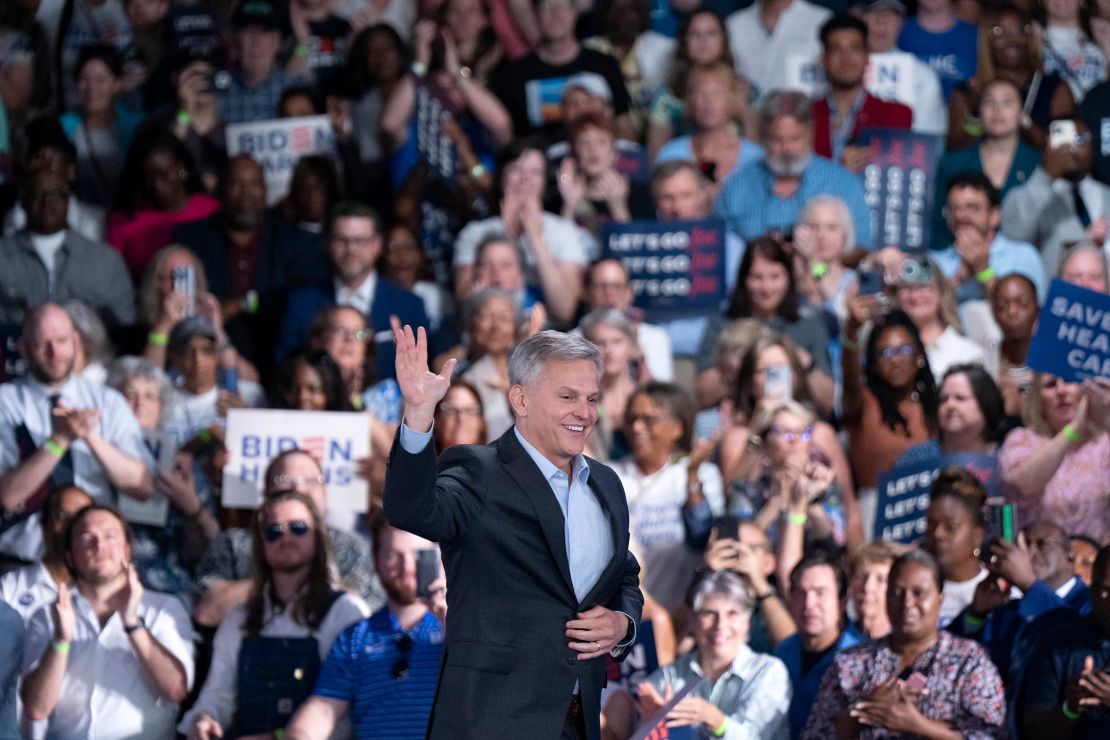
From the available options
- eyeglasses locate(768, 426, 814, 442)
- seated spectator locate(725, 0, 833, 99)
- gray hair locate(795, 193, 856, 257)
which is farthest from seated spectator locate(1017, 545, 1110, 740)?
seated spectator locate(725, 0, 833, 99)

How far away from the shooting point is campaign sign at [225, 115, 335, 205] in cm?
898

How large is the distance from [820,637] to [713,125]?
3.50 m

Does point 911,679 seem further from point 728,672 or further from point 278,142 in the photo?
point 278,142

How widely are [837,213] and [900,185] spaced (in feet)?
1.69

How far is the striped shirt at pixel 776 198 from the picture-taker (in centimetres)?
886

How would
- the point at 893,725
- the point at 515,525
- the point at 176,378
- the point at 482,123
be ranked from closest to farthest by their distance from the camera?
the point at 515,525
the point at 893,725
the point at 176,378
the point at 482,123

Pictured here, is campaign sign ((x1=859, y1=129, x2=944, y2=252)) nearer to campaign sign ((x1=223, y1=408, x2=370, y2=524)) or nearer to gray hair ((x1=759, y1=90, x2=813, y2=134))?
gray hair ((x1=759, y1=90, x2=813, y2=134))

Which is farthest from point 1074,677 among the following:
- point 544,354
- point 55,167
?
point 55,167

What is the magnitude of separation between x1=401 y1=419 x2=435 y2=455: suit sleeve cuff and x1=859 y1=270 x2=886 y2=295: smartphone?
4.91 m

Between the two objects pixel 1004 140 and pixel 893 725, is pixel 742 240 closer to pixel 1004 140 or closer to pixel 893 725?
pixel 1004 140

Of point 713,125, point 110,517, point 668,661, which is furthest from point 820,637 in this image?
point 713,125

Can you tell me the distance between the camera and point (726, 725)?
5.95 m

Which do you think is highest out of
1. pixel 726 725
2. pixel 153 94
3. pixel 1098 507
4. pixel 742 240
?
pixel 153 94

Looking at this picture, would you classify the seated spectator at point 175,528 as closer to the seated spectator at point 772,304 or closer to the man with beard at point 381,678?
the man with beard at point 381,678
